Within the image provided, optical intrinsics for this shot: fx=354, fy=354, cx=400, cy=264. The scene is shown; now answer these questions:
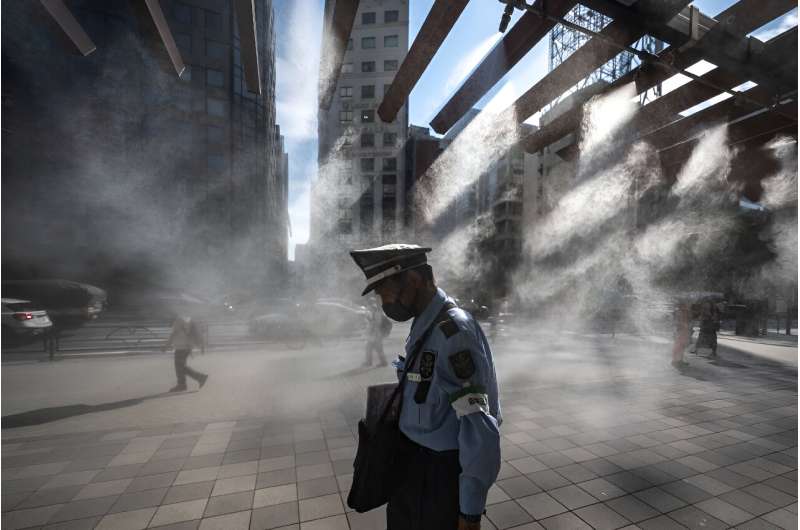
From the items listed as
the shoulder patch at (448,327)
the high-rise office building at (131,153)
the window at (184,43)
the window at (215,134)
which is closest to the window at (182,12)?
the high-rise office building at (131,153)

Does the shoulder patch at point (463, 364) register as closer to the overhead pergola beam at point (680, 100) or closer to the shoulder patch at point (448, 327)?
the shoulder patch at point (448, 327)

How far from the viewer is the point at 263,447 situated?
3.75m

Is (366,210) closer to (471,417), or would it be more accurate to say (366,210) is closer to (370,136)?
(370,136)

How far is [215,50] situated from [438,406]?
33054 mm

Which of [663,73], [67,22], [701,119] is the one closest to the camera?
[67,22]

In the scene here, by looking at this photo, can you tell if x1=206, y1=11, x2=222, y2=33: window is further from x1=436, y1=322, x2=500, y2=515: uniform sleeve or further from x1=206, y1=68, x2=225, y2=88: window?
x1=436, y1=322, x2=500, y2=515: uniform sleeve

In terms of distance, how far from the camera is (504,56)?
2643 millimetres

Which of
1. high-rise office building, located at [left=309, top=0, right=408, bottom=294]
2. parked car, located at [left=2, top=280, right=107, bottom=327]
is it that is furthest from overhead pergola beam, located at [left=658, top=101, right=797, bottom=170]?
high-rise office building, located at [left=309, top=0, right=408, bottom=294]

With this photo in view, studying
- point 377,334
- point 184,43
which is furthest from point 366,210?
point 377,334

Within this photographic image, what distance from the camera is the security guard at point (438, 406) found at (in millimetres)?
1314

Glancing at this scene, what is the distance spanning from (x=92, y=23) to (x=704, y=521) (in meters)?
30.7

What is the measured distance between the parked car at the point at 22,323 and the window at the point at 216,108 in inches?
851

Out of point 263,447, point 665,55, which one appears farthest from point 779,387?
point 263,447

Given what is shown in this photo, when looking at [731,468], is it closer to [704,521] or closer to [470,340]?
[704,521]
